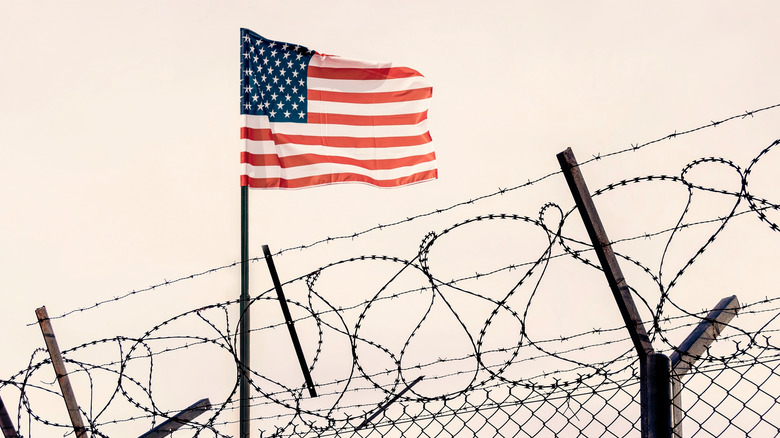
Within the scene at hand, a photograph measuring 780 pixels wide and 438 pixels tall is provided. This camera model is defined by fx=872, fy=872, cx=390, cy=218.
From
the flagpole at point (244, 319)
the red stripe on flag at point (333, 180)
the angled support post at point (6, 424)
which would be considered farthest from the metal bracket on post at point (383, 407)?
the red stripe on flag at point (333, 180)

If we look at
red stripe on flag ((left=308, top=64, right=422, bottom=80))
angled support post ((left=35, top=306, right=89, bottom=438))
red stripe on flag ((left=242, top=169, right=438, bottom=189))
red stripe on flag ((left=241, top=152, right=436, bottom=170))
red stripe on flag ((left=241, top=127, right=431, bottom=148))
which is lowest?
angled support post ((left=35, top=306, right=89, bottom=438))

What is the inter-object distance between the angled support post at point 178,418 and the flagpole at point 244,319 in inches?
10.7

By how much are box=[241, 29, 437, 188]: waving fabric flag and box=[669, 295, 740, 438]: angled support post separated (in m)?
6.79

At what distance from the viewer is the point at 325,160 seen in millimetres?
10281

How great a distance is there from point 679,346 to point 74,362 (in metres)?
3.95

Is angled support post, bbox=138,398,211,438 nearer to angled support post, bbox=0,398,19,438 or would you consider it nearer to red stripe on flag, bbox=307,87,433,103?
angled support post, bbox=0,398,19,438

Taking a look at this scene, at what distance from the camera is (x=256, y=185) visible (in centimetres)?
991

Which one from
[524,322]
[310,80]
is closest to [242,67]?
[310,80]

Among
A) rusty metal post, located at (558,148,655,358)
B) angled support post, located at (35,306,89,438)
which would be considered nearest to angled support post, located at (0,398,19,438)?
angled support post, located at (35,306,89,438)

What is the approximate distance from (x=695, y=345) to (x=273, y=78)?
25.3 feet

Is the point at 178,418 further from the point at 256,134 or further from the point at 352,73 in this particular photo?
the point at 352,73

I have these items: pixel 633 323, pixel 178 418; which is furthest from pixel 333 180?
pixel 633 323

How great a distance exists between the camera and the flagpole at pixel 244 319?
250 inches

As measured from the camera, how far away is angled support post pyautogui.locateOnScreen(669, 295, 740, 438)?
3580mm
